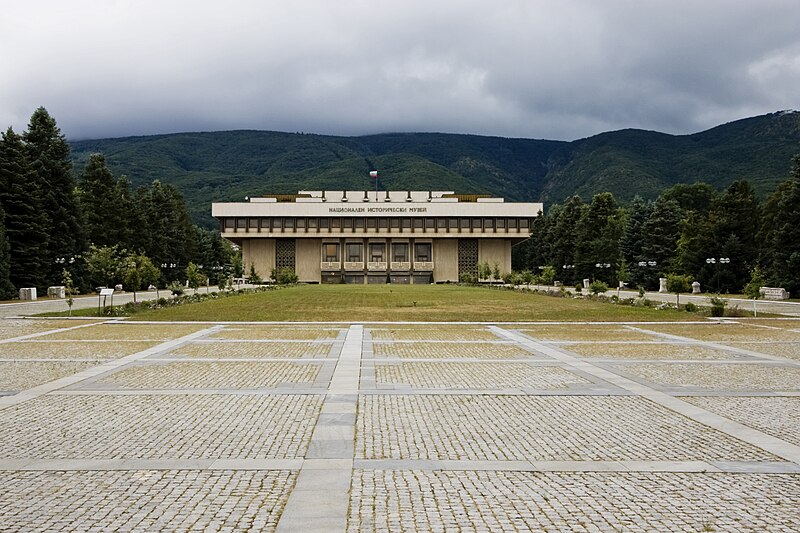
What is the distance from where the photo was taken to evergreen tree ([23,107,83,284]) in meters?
50.2

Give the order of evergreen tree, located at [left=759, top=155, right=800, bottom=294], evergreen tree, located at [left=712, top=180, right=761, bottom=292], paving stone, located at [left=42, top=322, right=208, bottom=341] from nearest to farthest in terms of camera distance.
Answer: paving stone, located at [left=42, top=322, right=208, bottom=341] < evergreen tree, located at [left=759, top=155, right=800, bottom=294] < evergreen tree, located at [left=712, top=180, right=761, bottom=292]

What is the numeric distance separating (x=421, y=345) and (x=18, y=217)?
131 ft

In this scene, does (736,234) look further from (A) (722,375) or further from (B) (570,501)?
(B) (570,501)

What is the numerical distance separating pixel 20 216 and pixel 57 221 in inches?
191

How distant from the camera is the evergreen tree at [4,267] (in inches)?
1679

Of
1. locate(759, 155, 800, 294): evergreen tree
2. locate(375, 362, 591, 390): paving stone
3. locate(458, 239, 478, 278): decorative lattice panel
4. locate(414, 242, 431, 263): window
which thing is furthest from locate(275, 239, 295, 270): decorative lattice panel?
locate(375, 362, 591, 390): paving stone

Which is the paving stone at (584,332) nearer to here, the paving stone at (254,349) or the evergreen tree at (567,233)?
the paving stone at (254,349)

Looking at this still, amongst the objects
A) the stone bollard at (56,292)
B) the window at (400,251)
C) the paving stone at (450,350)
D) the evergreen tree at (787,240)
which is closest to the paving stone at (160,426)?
the paving stone at (450,350)

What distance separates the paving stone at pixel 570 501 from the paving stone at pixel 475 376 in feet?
16.4

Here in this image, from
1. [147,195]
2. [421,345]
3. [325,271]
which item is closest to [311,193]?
[325,271]

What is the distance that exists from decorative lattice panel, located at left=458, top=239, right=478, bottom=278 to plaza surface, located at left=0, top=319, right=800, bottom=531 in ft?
266

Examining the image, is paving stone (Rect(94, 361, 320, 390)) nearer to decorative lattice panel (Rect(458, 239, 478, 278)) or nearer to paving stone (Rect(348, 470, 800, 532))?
paving stone (Rect(348, 470, 800, 532))

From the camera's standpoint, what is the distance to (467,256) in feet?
320

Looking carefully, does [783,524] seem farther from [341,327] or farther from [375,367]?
[341,327]
